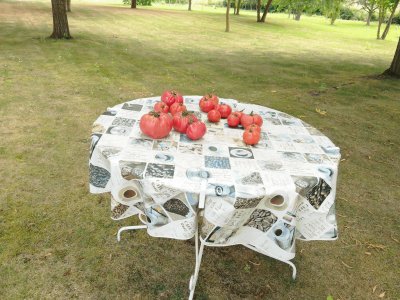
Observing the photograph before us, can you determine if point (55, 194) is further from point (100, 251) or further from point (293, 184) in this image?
point (293, 184)

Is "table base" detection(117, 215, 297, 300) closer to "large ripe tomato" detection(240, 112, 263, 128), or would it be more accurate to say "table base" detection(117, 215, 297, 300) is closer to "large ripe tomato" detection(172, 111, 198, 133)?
"large ripe tomato" detection(172, 111, 198, 133)

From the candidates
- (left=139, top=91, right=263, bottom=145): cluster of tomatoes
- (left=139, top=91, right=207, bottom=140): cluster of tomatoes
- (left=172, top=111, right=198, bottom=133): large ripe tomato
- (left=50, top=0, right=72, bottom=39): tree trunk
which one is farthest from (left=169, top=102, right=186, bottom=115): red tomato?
(left=50, top=0, right=72, bottom=39): tree trunk

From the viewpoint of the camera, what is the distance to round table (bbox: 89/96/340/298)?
2154 millimetres

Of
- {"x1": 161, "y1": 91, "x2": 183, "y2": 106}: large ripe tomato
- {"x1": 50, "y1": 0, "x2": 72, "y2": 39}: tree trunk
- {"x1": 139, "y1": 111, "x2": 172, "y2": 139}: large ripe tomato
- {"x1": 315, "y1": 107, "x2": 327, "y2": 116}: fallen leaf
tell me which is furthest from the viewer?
{"x1": 50, "y1": 0, "x2": 72, "y2": 39}: tree trunk

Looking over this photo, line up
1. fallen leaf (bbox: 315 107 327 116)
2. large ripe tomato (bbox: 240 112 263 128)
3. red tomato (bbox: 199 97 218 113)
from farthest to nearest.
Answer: fallen leaf (bbox: 315 107 327 116) < red tomato (bbox: 199 97 218 113) < large ripe tomato (bbox: 240 112 263 128)

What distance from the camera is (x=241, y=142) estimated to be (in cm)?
271

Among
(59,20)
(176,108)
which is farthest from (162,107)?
(59,20)

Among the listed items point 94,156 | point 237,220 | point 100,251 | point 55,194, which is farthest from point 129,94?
point 237,220

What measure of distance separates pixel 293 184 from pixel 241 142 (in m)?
0.65

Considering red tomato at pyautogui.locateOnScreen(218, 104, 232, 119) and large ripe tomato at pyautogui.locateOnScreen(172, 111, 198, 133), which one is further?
red tomato at pyautogui.locateOnScreen(218, 104, 232, 119)

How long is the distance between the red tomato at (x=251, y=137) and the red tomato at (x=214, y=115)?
0.46 metres

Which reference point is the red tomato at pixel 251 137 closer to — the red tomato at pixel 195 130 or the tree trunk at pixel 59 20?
the red tomato at pixel 195 130

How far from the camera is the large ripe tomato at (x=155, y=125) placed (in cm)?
252

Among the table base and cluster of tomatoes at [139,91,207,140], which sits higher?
cluster of tomatoes at [139,91,207,140]
